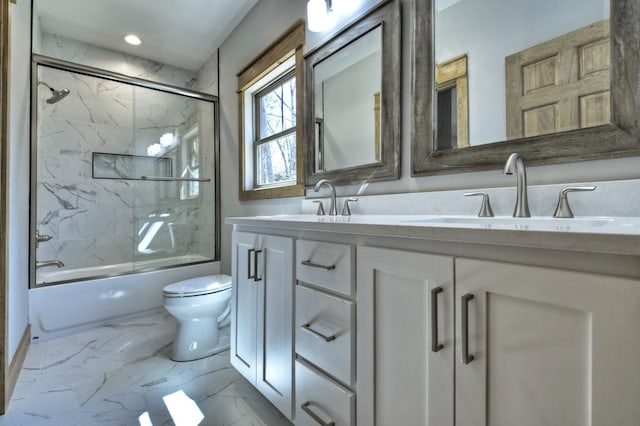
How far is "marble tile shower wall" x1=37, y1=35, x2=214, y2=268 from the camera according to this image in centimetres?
264

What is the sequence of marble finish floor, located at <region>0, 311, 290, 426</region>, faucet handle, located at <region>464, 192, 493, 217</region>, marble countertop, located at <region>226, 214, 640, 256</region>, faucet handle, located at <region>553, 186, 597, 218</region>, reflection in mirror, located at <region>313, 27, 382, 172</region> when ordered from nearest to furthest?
1. marble countertop, located at <region>226, 214, 640, 256</region>
2. faucet handle, located at <region>553, 186, 597, 218</region>
3. faucet handle, located at <region>464, 192, 493, 217</region>
4. marble finish floor, located at <region>0, 311, 290, 426</region>
5. reflection in mirror, located at <region>313, 27, 382, 172</region>

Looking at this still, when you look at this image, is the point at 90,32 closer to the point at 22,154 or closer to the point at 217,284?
the point at 22,154

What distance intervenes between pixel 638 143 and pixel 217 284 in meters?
2.00

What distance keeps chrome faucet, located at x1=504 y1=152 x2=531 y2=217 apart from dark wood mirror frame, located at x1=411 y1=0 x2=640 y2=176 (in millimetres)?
98

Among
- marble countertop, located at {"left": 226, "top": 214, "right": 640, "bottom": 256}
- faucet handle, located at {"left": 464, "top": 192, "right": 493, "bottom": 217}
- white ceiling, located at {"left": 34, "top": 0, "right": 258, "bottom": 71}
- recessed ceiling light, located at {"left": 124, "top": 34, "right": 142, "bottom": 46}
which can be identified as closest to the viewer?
marble countertop, located at {"left": 226, "top": 214, "right": 640, "bottom": 256}

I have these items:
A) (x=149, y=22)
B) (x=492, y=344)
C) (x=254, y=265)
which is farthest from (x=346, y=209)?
(x=149, y=22)

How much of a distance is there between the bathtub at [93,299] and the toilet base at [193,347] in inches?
33.0

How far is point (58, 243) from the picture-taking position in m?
2.65

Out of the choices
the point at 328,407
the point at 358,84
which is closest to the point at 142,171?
the point at 358,84

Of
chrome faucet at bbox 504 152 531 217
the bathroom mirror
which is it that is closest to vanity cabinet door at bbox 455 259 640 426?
chrome faucet at bbox 504 152 531 217

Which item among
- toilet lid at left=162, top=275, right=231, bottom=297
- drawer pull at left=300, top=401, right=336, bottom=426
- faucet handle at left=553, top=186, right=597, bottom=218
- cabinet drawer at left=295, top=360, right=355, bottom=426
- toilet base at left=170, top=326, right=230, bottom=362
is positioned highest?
faucet handle at left=553, top=186, right=597, bottom=218

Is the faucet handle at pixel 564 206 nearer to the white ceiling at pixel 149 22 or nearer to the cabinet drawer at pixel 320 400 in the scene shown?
the cabinet drawer at pixel 320 400

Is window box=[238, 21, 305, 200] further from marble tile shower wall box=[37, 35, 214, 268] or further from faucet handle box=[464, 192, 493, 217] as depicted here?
faucet handle box=[464, 192, 493, 217]

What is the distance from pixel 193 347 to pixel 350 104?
5.62 ft
